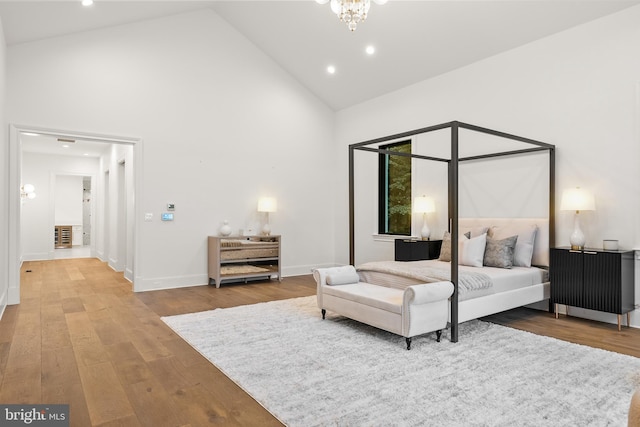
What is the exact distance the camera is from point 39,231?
9852 mm

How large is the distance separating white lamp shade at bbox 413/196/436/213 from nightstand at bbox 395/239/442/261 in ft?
1.54

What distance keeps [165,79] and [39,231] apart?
6486mm

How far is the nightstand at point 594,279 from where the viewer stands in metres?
3.78

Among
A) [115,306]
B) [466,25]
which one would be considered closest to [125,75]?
[115,306]

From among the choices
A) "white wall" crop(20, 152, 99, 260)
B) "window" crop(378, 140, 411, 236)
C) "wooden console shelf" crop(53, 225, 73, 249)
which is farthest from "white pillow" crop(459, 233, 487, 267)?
"wooden console shelf" crop(53, 225, 73, 249)

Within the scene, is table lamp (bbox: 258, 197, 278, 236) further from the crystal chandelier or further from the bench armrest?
the bench armrest

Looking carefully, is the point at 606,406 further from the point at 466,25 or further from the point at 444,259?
the point at 466,25

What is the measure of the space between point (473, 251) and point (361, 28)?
340 centimetres

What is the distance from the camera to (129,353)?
3197 millimetres

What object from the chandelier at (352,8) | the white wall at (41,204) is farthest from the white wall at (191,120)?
the white wall at (41,204)

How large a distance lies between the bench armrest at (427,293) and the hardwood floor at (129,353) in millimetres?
1189

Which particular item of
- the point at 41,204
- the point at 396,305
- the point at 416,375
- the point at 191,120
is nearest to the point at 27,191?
the point at 41,204

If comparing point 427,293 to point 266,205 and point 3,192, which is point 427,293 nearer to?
point 266,205

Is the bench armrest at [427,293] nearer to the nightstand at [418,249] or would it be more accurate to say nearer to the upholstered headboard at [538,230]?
the upholstered headboard at [538,230]
